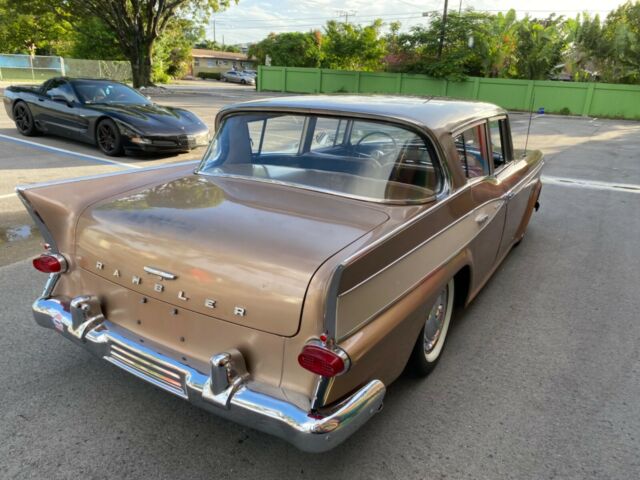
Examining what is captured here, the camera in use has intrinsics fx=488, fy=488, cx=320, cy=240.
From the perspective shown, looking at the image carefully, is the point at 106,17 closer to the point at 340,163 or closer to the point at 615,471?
the point at 340,163

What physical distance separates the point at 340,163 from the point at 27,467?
7.06ft

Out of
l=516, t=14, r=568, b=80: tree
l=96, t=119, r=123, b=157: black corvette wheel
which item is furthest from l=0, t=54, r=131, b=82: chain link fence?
l=516, t=14, r=568, b=80: tree

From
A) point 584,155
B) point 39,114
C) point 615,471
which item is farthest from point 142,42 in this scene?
point 615,471

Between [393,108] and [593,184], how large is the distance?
708 cm

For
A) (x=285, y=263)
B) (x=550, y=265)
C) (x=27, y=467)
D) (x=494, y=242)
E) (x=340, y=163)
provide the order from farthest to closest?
(x=550, y=265)
(x=494, y=242)
(x=340, y=163)
(x=27, y=467)
(x=285, y=263)

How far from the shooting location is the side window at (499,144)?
381 cm

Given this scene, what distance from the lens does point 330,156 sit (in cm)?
303

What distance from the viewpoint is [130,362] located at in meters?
2.25

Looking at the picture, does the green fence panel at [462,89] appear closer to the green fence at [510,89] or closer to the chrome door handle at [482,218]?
the green fence at [510,89]

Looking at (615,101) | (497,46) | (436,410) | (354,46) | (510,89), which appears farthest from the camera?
(354,46)

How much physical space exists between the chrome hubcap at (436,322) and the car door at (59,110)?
27.0ft

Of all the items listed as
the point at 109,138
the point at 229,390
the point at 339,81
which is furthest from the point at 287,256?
the point at 339,81

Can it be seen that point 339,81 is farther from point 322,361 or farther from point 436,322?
point 322,361

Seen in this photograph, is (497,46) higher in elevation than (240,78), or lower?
higher
